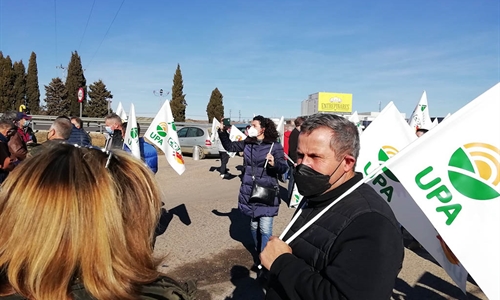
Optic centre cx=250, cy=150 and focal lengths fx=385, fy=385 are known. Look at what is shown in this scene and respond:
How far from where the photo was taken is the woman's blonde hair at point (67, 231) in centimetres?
105

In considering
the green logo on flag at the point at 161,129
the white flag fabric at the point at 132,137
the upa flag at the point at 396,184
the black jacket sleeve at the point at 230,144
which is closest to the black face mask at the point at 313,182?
the upa flag at the point at 396,184

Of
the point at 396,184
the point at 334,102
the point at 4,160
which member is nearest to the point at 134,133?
the point at 4,160

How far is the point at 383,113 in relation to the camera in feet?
12.5

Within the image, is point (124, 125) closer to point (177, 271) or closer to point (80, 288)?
point (177, 271)

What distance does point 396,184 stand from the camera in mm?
3469

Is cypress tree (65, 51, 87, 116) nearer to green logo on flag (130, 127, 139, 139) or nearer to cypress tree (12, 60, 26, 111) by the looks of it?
cypress tree (12, 60, 26, 111)

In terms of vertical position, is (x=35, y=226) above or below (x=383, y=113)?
below

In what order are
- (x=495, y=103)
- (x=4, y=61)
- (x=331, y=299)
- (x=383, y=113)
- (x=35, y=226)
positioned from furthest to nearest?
(x=4, y=61) → (x=383, y=113) → (x=495, y=103) → (x=331, y=299) → (x=35, y=226)

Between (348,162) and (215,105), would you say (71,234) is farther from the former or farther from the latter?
(215,105)

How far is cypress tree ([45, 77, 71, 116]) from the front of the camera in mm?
45750

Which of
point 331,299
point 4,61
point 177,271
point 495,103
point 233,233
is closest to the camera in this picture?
point 331,299

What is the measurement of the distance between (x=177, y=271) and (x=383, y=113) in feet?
10.4

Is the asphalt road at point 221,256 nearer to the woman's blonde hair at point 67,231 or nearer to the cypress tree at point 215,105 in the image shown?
the woman's blonde hair at point 67,231

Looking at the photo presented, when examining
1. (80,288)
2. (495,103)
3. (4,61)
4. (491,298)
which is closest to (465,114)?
(495,103)
